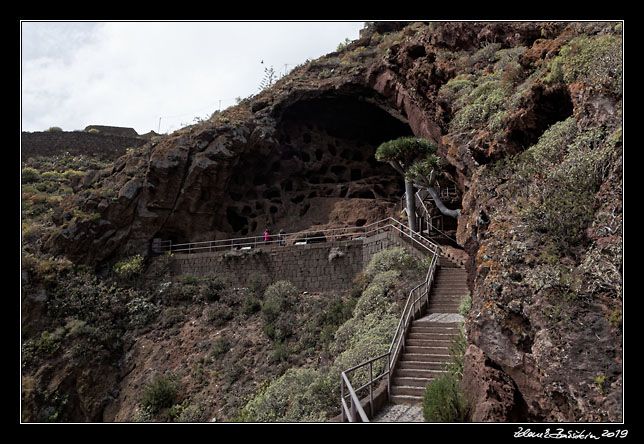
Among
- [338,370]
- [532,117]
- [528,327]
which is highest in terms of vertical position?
[532,117]

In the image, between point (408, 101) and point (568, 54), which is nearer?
point (568, 54)

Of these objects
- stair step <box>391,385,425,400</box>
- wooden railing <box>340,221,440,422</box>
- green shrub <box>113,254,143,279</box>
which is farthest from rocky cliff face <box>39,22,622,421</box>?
stair step <box>391,385,425,400</box>

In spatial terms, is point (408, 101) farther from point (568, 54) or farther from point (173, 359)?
point (173, 359)

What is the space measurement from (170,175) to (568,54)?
1957 cm

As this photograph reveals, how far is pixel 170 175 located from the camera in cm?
2214

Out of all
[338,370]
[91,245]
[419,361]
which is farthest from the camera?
[91,245]

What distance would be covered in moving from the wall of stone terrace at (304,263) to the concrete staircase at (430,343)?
8.41ft

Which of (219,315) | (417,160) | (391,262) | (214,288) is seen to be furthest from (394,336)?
(214,288)

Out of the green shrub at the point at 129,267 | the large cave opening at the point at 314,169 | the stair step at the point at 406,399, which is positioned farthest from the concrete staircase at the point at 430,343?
the green shrub at the point at 129,267

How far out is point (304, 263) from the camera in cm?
1820

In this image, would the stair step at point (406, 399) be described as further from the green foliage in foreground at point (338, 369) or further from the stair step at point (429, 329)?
the stair step at point (429, 329)

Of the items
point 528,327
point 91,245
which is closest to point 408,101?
point 528,327

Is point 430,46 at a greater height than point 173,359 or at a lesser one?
greater

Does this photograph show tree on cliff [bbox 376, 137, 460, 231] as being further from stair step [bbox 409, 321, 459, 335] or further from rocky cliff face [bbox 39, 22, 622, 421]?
stair step [bbox 409, 321, 459, 335]
